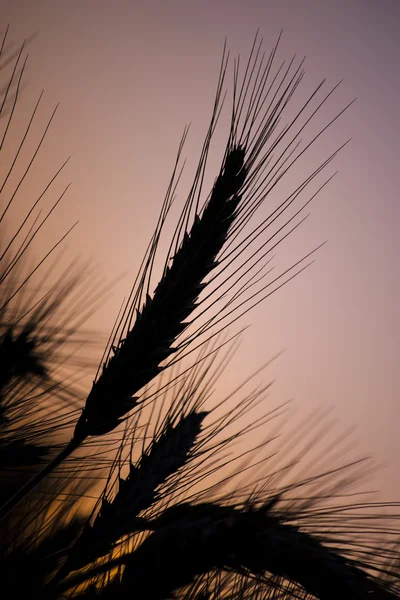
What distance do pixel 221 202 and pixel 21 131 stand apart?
0.84 metres

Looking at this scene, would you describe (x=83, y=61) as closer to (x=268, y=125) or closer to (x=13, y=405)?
(x=268, y=125)

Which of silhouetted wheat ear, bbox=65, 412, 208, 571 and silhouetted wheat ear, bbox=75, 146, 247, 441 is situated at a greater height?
silhouetted wheat ear, bbox=75, 146, 247, 441

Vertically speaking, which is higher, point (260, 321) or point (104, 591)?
point (260, 321)

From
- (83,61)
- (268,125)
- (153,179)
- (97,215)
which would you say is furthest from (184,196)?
(268,125)

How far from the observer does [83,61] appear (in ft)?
4.20

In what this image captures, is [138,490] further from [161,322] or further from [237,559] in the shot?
[161,322]

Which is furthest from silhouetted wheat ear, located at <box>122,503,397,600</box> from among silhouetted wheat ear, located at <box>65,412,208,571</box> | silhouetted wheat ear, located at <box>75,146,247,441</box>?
silhouetted wheat ear, located at <box>75,146,247,441</box>

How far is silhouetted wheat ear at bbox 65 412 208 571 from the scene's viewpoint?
2.17 ft

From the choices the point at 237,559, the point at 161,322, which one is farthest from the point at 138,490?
the point at 161,322

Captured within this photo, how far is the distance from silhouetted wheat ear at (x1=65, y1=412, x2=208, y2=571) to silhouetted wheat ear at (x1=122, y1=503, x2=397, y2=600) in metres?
0.07

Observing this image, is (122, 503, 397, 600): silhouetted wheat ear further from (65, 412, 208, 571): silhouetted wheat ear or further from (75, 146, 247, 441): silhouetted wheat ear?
(75, 146, 247, 441): silhouetted wheat ear

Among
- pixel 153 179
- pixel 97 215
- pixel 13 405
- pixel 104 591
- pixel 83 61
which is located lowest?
pixel 104 591

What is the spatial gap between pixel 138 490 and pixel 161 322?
33 cm

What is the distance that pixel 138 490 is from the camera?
0.75 m
